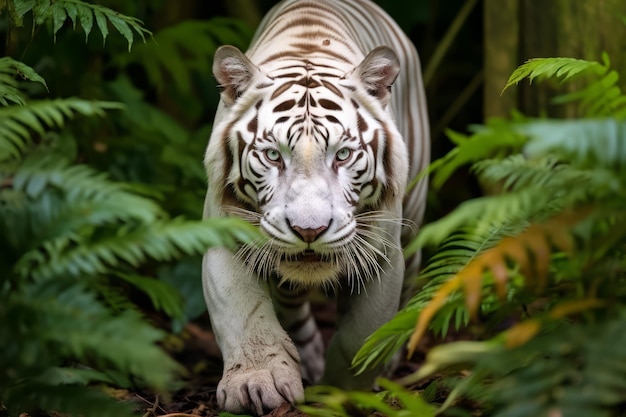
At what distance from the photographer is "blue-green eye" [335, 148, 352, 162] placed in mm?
3555

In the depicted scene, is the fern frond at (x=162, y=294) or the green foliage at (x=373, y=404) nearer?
the green foliage at (x=373, y=404)

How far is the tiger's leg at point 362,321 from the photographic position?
3.91m

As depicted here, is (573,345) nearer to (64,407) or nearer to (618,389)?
(618,389)

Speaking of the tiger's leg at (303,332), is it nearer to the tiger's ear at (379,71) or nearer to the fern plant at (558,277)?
the tiger's ear at (379,71)

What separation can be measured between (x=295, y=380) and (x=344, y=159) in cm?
82

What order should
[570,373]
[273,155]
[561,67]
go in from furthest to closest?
[273,155], [561,67], [570,373]

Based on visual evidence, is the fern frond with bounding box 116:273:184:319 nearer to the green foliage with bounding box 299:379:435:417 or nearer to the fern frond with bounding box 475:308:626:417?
the green foliage with bounding box 299:379:435:417

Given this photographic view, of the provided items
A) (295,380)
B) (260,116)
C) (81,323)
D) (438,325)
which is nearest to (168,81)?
(260,116)

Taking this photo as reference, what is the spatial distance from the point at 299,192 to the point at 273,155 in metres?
0.25

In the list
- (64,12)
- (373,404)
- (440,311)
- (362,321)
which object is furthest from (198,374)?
(373,404)

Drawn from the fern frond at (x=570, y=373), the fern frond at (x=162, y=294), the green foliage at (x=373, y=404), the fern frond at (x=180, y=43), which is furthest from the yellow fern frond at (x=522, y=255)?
the fern frond at (x=180, y=43)

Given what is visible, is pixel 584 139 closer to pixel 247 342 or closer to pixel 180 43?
pixel 247 342

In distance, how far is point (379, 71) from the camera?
379 centimetres

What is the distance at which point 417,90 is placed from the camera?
4.93 m
